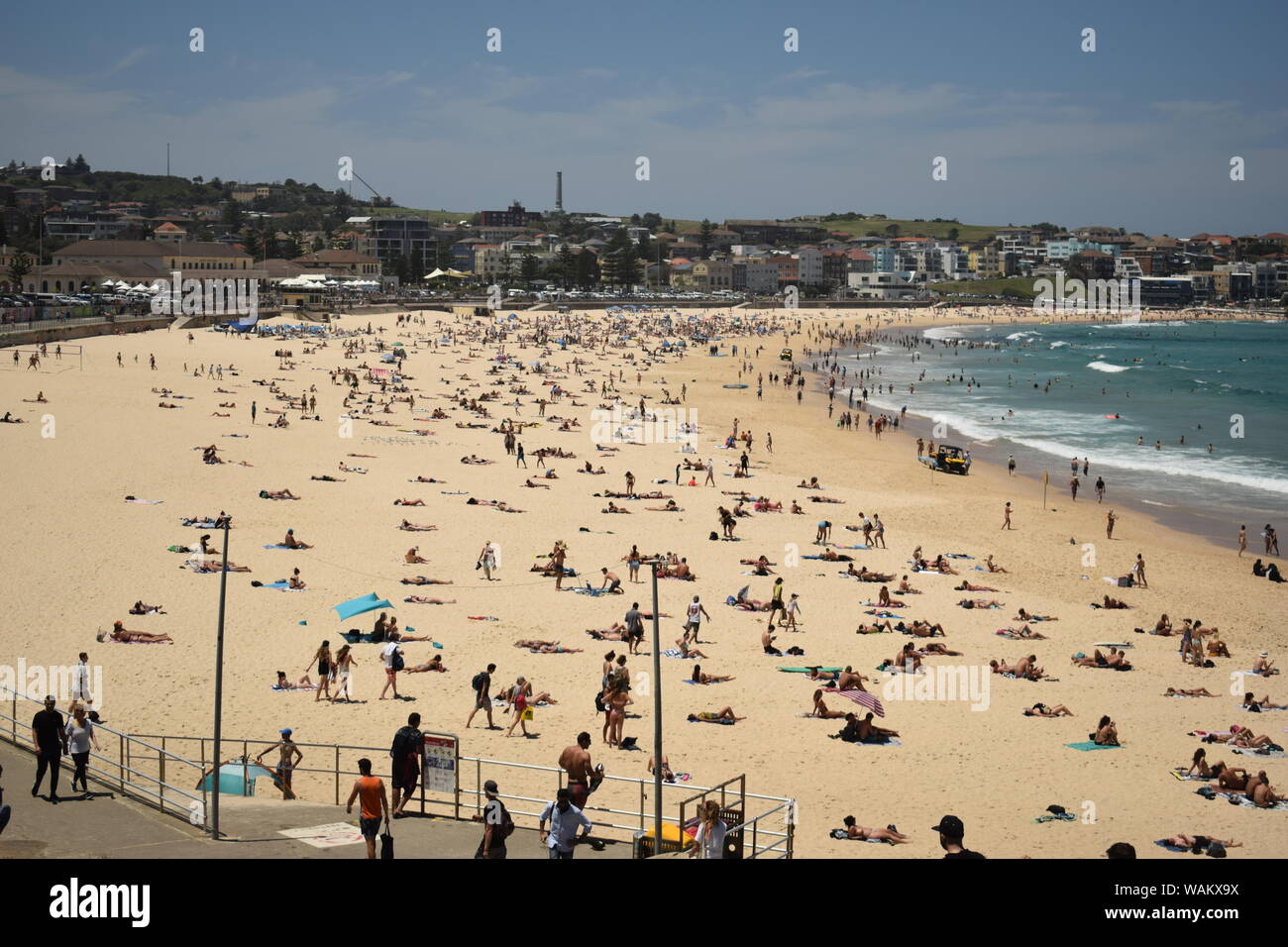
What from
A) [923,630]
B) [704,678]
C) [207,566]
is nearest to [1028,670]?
[923,630]

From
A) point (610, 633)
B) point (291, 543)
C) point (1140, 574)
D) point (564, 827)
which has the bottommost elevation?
point (610, 633)

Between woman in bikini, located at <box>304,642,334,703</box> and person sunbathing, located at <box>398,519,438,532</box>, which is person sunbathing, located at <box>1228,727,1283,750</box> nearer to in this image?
woman in bikini, located at <box>304,642,334,703</box>

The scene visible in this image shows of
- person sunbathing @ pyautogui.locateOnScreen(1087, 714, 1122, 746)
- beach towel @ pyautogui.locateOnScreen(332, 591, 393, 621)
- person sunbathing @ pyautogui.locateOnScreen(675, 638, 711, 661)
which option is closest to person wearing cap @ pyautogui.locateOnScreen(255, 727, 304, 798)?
beach towel @ pyautogui.locateOnScreen(332, 591, 393, 621)

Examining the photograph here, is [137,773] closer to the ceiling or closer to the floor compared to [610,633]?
closer to the ceiling

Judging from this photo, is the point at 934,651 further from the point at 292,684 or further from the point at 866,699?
the point at 292,684

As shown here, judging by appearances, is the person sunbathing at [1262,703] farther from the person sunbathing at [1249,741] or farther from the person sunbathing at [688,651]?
the person sunbathing at [688,651]

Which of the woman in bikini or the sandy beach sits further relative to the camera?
the woman in bikini
